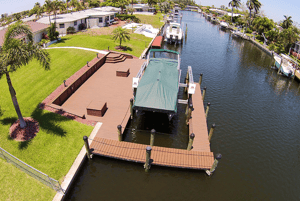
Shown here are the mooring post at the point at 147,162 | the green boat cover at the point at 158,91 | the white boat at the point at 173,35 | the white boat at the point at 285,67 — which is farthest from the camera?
the white boat at the point at 173,35

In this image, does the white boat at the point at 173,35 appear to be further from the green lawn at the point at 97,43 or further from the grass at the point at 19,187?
the grass at the point at 19,187

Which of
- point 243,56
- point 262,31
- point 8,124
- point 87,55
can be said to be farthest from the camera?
point 262,31

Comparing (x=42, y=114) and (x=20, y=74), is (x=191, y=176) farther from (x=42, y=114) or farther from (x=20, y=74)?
(x=20, y=74)

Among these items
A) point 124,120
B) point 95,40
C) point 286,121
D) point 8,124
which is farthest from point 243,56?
point 8,124

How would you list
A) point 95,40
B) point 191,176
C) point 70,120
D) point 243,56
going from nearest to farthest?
1. point 191,176
2. point 70,120
3. point 95,40
4. point 243,56

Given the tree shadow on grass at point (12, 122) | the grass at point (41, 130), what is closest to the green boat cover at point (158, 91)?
the grass at point (41, 130)

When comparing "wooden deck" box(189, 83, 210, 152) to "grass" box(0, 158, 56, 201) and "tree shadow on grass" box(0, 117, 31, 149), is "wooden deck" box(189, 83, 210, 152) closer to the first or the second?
"grass" box(0, 158, 56, 201)

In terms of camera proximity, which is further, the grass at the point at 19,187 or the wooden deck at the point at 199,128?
the wooden deck at the point at 199,128

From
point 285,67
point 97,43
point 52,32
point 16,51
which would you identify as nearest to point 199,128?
point 16,51

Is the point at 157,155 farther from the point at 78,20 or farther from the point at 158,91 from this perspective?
the point at 78,20
